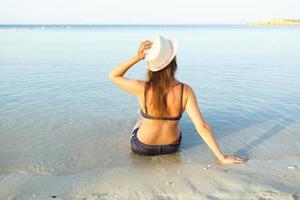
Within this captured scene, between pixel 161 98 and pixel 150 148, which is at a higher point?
pixel 161 98

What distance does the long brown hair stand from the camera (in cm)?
502

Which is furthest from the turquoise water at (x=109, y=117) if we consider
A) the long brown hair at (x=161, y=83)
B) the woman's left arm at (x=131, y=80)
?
the woman's left arm at (x=131, y=80)

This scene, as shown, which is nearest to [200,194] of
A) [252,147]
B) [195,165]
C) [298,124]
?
[195,165]

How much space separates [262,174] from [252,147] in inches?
54.2

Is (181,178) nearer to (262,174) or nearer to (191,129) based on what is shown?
(262,174)

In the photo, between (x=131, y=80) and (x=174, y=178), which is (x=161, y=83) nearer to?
(x=131, y=80)

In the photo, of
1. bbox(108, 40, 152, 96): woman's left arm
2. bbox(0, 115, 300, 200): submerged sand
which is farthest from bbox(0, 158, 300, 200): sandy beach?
bbox(108, 40, 152, 96): woman's left arm

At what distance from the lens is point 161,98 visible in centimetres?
519

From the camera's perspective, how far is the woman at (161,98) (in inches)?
194

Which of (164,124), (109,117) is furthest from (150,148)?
(109,117)

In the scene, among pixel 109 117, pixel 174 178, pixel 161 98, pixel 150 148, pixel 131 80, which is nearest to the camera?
pixel 174 178

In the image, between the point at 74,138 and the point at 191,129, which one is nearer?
the point at 74,138

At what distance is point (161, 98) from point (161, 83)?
0.22m

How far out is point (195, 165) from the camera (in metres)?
5.56
